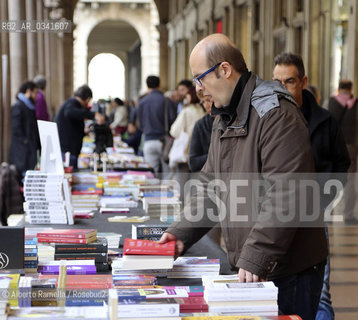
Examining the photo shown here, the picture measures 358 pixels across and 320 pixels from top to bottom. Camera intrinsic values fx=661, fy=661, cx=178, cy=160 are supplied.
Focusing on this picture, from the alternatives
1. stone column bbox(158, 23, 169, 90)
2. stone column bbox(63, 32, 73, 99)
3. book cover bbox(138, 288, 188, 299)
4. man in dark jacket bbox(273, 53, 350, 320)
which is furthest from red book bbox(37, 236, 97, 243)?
stone column bbox(158, 23, 169, 90)

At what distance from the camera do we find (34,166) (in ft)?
27.9

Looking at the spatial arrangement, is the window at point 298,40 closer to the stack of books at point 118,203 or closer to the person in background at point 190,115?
the person in background at point 190,115

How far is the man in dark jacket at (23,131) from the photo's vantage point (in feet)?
27.3

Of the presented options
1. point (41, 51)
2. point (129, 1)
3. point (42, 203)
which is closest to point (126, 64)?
point (129, 1)

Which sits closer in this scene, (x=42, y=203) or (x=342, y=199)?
(x=42, y=203)

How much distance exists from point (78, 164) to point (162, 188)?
283 cm

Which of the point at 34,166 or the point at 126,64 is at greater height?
the point at 126,64

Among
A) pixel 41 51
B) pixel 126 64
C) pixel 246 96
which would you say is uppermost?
pixel 126 64

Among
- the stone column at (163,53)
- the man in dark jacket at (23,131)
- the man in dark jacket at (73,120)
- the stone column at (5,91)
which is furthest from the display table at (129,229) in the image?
the stone column at (163,53)

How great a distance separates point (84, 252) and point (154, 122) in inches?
272

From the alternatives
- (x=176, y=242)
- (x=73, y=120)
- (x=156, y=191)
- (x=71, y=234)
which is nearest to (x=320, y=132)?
(x=176, y=242)

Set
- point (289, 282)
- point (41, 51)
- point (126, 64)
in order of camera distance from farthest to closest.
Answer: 1. point (126, 64)
2. point (41, 51)
3. point (289, 282)

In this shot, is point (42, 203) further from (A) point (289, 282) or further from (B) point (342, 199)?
(B) point (342, 199)

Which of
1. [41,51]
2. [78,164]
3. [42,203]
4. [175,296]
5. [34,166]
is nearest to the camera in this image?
[175,296]
